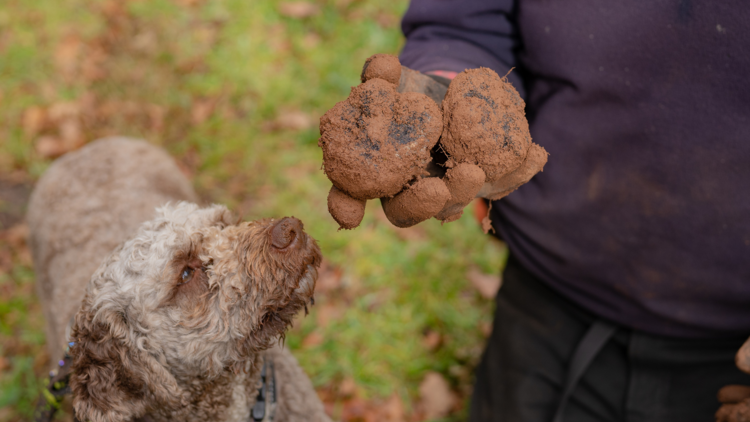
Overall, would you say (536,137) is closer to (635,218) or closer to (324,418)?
(635,218)

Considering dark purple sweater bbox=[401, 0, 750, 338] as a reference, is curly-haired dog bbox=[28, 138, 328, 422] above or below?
below

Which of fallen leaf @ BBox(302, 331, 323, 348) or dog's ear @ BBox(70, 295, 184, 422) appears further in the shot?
fallen leaf @ BBox(302, 331, 323, 348)

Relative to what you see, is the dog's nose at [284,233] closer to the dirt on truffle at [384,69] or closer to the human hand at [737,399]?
the dirt on truffle at [384,69]

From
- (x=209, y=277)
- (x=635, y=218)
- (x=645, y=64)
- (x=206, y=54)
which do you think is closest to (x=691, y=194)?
(x=635, y=218)

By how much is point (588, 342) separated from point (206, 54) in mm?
4460

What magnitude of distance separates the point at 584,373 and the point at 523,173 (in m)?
1.36

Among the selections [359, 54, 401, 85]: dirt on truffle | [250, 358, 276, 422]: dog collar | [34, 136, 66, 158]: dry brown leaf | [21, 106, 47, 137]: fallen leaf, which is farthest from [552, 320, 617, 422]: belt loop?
[21, 106, 47, 137]: fallen leaf

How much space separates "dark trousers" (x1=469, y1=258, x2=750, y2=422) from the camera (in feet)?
6.61

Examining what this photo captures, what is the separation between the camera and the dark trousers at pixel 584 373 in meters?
2.01

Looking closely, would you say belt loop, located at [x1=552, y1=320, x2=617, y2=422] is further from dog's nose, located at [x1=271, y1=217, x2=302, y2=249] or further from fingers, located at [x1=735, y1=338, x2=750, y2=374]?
dog's nose, located at [x1=271, y1=217, x2=302, y2=249]

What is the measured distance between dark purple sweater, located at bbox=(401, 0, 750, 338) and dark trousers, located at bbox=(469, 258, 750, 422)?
4.7 inches

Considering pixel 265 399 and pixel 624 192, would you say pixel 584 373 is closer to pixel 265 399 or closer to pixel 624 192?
pixel 624 192

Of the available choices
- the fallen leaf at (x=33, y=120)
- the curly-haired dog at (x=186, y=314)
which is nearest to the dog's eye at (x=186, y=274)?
the curly-haired dog at (x=186, y=314)

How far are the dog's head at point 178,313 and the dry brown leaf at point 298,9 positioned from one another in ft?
12.4
